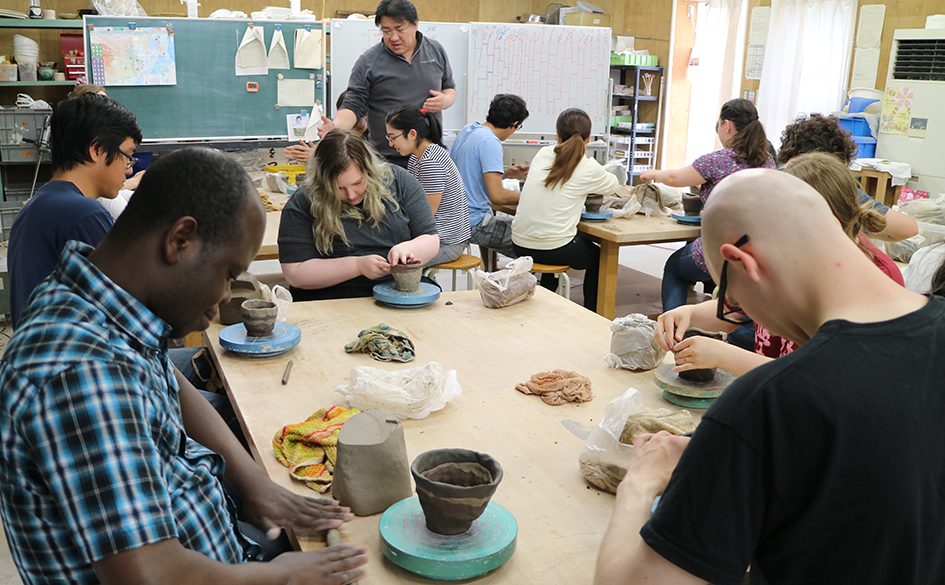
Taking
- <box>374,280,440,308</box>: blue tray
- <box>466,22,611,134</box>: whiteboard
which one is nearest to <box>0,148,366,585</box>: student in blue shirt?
<box>374,280,440,308</box>: blue tray

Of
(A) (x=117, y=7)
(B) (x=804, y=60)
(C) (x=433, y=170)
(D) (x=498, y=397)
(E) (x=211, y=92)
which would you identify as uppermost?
(A) (x=117, y=7)

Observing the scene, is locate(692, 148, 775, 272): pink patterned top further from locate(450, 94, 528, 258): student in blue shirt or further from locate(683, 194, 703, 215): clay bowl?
locate(450, 94, 528, 258): student in blue shirt

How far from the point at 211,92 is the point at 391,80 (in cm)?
232

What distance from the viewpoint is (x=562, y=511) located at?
4.68 ft

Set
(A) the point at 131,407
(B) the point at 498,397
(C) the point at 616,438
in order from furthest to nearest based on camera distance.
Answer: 1. (B) the point at 498,397
2. (C) the point at 616,438
3. (A) the point at 131,407

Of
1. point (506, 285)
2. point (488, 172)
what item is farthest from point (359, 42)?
point (506, 285)

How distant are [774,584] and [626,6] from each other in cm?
961

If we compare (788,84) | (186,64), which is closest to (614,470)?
(186,64)

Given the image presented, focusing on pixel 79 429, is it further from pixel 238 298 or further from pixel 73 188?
pixel 73 188

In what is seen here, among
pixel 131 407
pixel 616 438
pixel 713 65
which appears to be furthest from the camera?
pixel 713 65

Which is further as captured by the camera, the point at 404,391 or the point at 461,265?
the point at 461,265

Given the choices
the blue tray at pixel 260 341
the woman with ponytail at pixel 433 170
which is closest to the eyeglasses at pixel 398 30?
the woman with ponytail at pixel 433 170

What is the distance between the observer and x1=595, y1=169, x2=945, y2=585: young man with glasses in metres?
0.88

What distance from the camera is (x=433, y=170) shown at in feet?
14.3
